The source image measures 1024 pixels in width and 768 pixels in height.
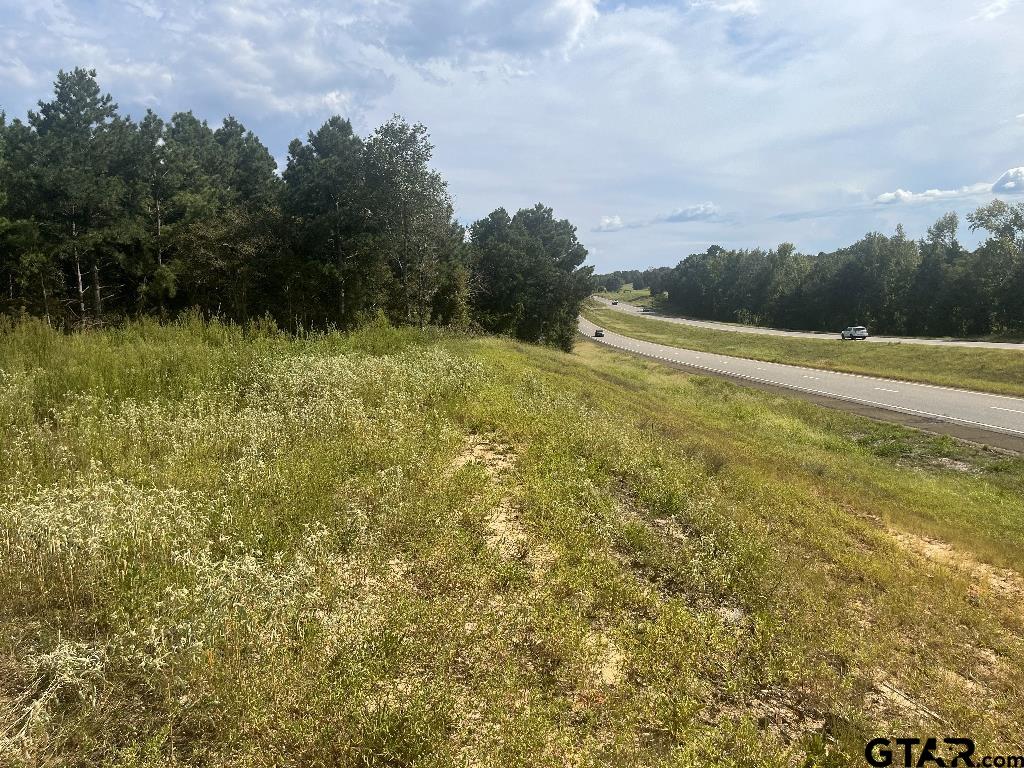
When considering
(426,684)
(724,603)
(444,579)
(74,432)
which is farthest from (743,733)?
(74,432)

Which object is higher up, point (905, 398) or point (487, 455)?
point (487, 455)

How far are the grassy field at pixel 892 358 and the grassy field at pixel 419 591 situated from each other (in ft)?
84.6

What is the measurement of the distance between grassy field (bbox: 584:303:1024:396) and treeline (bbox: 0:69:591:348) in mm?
27819

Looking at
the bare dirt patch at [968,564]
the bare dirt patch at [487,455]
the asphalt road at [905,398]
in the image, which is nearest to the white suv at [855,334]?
the asphalt road at [905,398]

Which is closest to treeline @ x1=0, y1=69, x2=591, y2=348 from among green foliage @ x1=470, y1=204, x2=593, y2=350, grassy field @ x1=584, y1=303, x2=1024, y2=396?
green foliage @ x1=470, y1=204, x2=593, y2=350

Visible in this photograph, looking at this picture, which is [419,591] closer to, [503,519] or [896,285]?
[503,519]

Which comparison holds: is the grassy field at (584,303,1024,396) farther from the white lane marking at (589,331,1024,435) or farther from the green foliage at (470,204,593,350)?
the green foliage at (470,204,593,350)

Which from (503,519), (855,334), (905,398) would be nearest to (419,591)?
(503,519)

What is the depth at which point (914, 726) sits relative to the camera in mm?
3947

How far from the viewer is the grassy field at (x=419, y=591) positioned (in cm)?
304

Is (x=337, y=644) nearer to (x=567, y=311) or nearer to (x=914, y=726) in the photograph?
(x=914, y=726)

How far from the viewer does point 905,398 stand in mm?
24469

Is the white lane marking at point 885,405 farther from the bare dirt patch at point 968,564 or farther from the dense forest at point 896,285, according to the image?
the dense forest at point 896,285

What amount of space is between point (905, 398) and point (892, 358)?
17345 mm
